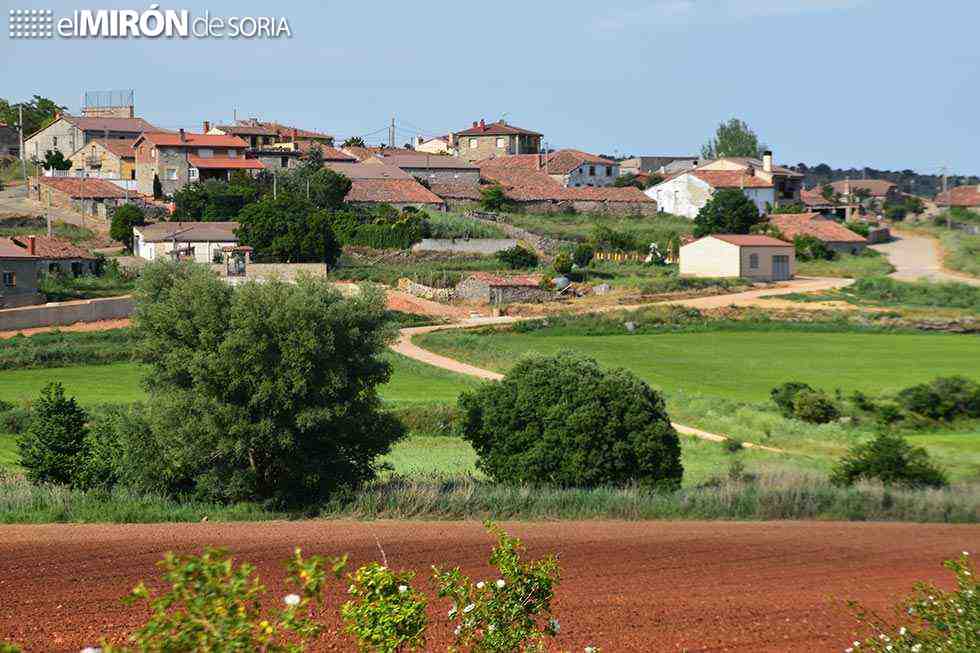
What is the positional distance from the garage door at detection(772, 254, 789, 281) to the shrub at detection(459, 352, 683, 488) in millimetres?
54793

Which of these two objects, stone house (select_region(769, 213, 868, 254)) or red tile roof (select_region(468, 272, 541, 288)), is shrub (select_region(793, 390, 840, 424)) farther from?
stone house (select_region(769, 213, 868, 254))

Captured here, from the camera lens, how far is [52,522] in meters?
22.3

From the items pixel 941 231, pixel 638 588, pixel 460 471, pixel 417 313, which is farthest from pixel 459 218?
pixel 638 588

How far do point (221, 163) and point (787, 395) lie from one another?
212 ft

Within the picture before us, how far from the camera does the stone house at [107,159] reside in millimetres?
100500

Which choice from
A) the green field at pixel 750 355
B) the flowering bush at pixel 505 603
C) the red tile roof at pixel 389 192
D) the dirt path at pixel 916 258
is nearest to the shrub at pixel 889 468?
the green field at pixel 750 355

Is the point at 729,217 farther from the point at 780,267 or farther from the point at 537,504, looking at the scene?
the point at 537,504

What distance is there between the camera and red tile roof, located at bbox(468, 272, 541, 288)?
7319 centimetres

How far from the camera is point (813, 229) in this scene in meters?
97.4

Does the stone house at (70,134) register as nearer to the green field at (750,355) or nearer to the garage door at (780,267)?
the garage door at (780,267)

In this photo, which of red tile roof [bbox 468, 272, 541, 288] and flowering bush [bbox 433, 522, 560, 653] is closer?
flowering bush [bbox 433, 522, 560, 653]

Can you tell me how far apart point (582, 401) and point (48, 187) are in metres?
70.3

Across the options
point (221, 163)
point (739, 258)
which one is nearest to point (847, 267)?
point (739, 258)

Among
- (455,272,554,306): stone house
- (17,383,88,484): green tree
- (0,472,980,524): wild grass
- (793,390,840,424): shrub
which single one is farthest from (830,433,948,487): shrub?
(455,272,554,306): stone house
